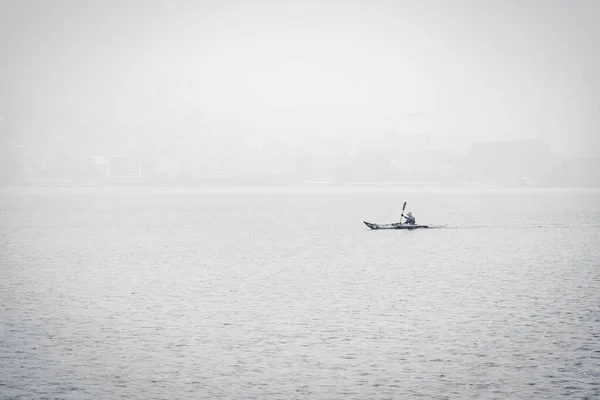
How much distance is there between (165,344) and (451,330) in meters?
15.2

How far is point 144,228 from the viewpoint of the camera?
119375mm

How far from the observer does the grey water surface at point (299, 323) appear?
27.8m

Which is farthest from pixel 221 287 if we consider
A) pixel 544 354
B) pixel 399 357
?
pixel 544 354

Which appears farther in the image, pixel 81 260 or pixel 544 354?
pixel 81 260

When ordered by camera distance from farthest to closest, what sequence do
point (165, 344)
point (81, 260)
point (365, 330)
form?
1. point (81, 260)
2. point (365, 330)
3. point (165, 344)

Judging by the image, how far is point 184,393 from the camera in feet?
87.0

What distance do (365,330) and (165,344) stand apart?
10.6 m

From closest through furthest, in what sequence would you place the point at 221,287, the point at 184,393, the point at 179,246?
the point at 184,393, the point at 221,287, the point at 179,246

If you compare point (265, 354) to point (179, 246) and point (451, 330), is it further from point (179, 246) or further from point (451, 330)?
point (179, 246)

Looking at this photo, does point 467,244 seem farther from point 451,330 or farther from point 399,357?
point 399,357

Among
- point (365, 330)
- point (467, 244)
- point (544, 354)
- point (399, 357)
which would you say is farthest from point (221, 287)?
point (467, 244)

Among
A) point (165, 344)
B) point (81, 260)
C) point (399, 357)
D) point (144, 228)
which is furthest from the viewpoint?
point (144, 228)

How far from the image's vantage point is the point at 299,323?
130 feet

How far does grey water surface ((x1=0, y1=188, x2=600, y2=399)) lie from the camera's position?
2784cm
